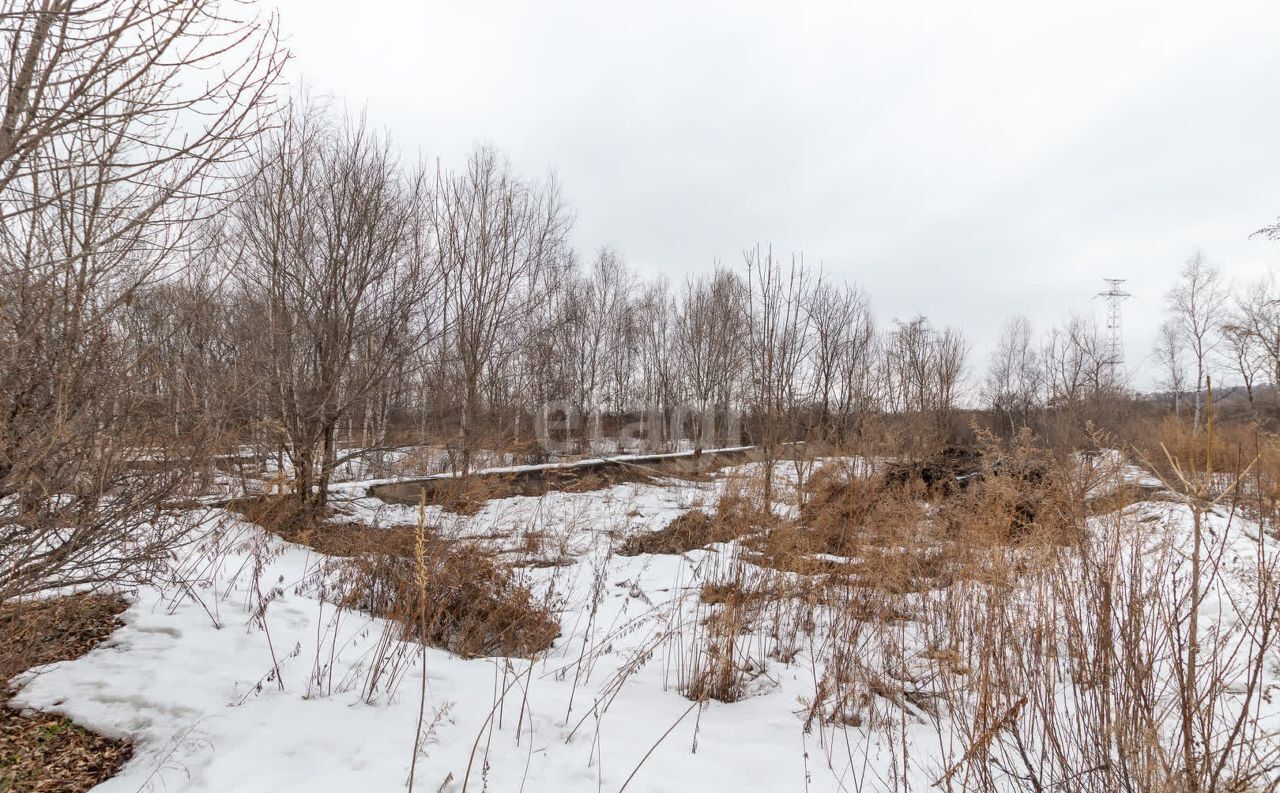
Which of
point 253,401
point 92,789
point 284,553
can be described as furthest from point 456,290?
point 92,789

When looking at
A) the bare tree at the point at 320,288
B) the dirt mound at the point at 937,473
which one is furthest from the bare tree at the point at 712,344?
the bare tree at the point at 320,288

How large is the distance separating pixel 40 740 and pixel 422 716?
171 centimetres

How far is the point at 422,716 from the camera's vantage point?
2.49 m

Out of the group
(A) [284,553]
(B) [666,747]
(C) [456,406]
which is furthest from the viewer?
(C) [456,406]

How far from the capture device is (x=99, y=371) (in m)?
2.80

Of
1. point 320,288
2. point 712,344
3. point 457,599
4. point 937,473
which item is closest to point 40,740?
point 457,599

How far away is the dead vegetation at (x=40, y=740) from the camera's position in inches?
92.9

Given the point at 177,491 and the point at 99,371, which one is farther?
the point at 177,491

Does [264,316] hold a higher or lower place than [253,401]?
higher

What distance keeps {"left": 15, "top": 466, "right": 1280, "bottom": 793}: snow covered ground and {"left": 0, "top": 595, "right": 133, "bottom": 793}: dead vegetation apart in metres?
0.08

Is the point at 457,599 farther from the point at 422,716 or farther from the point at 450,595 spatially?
the point at 422,716

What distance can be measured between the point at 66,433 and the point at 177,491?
31.8 inches

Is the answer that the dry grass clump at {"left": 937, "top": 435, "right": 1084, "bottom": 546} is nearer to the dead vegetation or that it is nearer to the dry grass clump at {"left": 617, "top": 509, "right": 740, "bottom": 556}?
the dry grass clump at {"left": 617, "top": 509, "right": 740, "bottom": 556}

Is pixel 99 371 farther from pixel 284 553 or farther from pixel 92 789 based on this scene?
pixel 284 553
